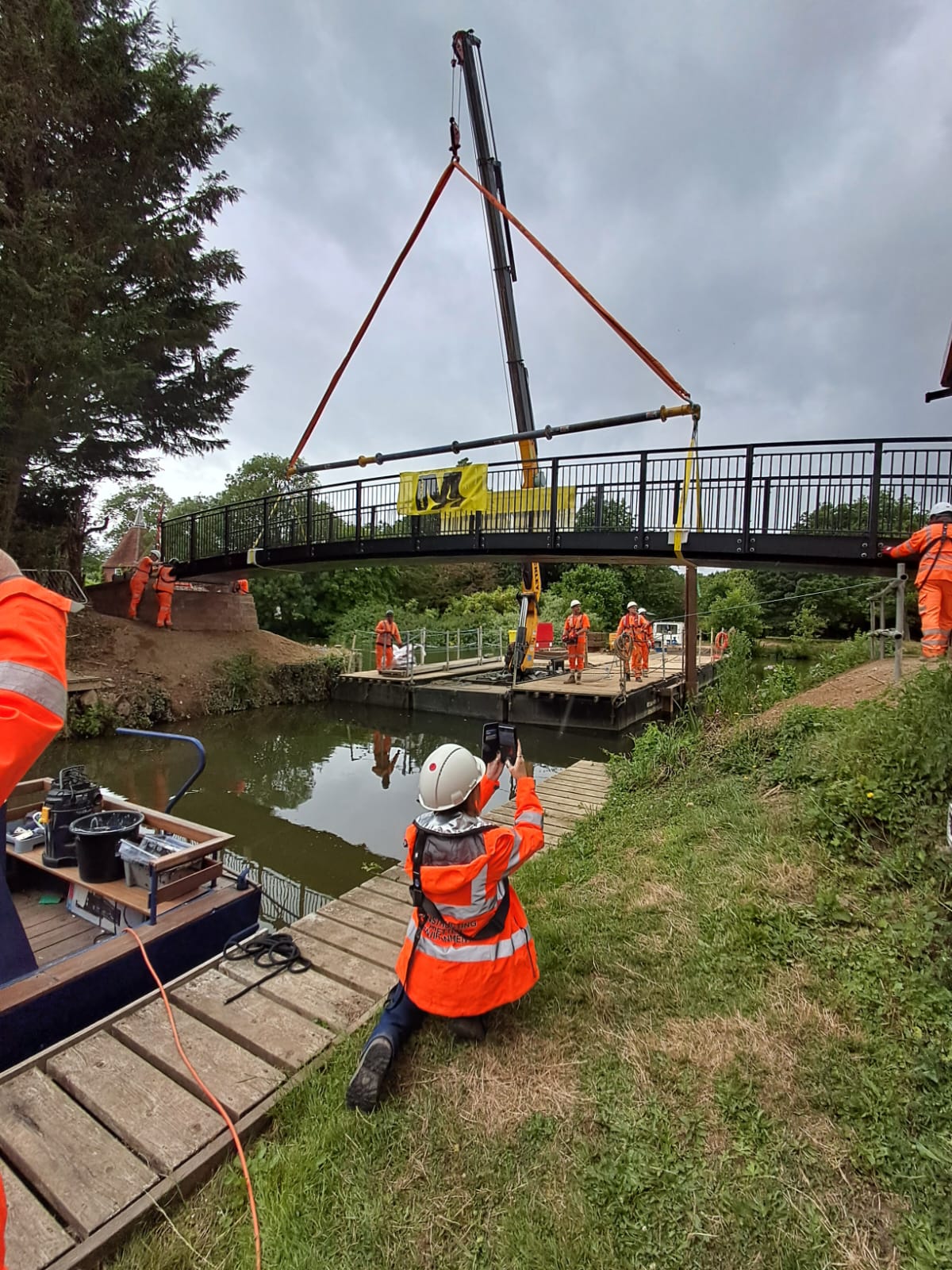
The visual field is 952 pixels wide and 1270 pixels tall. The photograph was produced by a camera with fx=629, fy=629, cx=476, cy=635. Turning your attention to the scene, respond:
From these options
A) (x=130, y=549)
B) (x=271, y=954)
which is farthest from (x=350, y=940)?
(x=130, y=549)

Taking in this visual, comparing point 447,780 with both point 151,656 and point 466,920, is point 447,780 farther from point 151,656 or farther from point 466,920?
point 151,656

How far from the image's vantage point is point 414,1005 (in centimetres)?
260

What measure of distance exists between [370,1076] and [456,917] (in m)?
0.65

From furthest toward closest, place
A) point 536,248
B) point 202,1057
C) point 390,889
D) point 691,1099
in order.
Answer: point 536,248
point 390,889
point 202,1057
point 691,1099

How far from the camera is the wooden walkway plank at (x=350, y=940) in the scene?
3.61 m

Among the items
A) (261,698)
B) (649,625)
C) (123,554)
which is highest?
(123,554)

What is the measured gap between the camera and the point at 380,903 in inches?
171

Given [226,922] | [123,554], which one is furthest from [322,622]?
[226,922]

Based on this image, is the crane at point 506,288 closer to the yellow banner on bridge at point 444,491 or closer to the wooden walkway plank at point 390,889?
the yellow banner on bridge at point 444,491

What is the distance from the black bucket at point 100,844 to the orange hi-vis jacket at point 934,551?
7.25 metres

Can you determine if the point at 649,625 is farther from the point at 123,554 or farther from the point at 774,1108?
the point at 123,554

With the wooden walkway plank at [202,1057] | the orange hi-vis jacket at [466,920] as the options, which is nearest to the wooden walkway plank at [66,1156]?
the wooden walkway plank at [202,1057]

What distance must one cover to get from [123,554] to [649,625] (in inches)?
595

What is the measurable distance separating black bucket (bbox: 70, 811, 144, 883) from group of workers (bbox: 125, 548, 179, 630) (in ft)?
45.5
